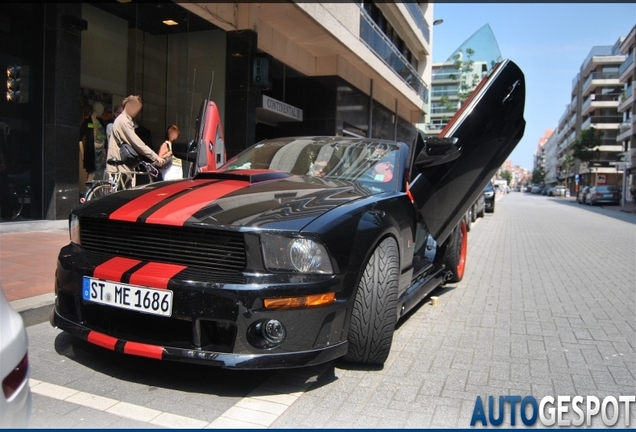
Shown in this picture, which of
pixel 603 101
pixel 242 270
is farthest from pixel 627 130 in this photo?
pixel 242 270

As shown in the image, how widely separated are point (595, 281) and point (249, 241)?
5.59 metres

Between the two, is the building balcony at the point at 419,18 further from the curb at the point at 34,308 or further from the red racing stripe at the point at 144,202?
the curb at the point at 34,308

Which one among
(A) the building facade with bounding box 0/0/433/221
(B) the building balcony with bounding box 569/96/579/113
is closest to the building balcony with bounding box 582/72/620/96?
(B) the building balcony with bounding box 569/96/579/113

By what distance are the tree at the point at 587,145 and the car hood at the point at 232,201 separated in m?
68.1

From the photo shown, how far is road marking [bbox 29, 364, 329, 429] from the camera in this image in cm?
237

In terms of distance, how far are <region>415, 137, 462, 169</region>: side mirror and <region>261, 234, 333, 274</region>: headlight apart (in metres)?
1.53

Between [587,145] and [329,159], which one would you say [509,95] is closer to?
[329,159]

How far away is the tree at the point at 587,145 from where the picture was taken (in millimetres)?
62219

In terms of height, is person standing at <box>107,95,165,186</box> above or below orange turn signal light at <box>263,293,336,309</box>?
above

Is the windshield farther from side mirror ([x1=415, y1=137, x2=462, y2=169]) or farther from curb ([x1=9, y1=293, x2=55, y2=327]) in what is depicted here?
curb ([x1=9, y1=293, x2=55, y2=327])

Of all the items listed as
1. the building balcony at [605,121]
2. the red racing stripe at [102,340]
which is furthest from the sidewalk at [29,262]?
the building balcony at [605,121]

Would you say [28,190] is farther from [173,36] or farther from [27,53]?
[173,36]

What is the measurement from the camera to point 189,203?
2.91m

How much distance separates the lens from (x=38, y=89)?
25.3ft
